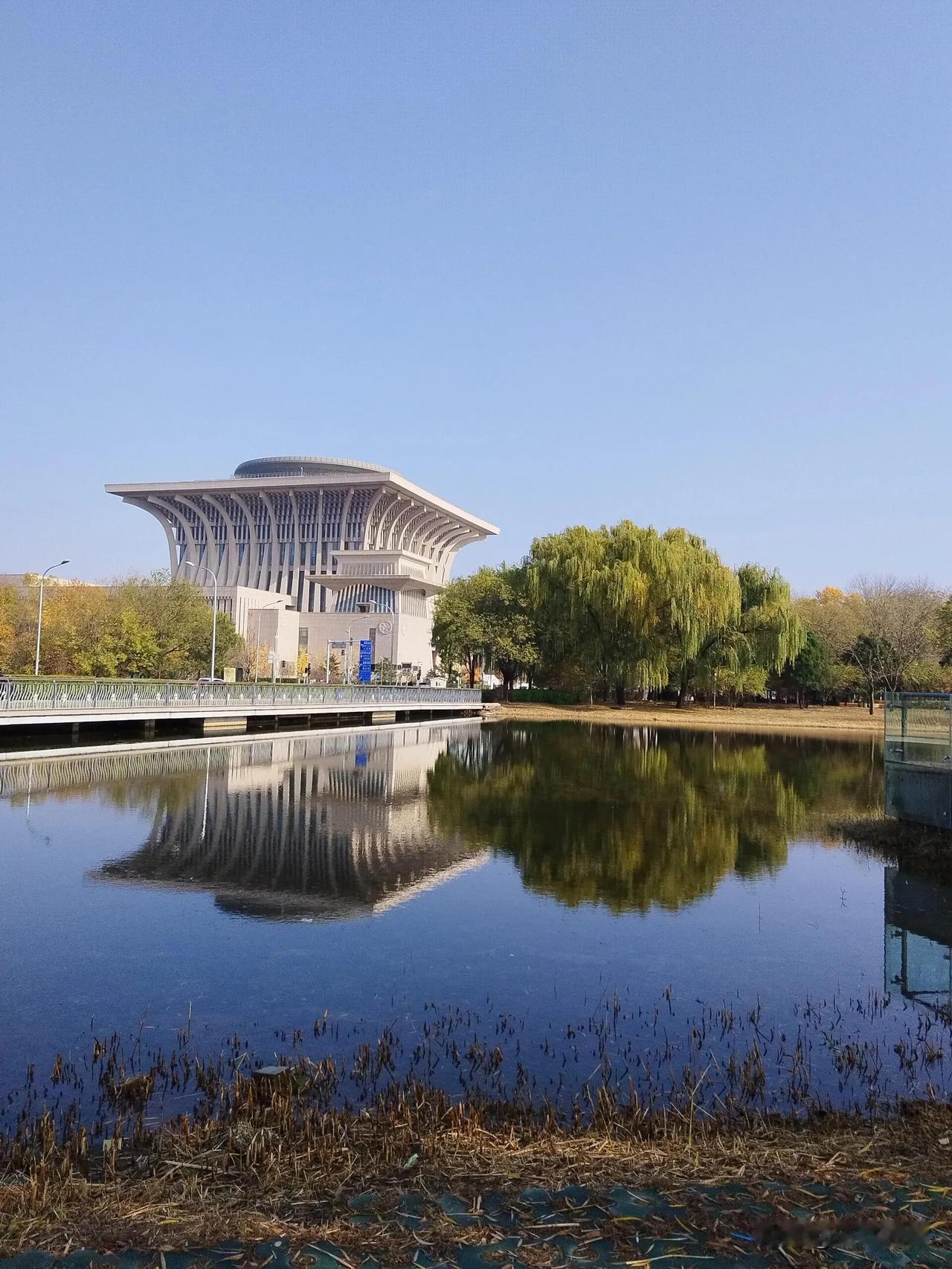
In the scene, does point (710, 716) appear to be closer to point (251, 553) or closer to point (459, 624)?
point (459, 624)

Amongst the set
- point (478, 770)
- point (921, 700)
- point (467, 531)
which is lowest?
point (478, 770)

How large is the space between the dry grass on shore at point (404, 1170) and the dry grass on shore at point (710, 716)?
43525 mm

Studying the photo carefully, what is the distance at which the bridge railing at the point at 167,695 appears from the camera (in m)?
24.3

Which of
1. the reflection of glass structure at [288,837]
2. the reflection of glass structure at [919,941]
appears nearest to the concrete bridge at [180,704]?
the reflection of glass structure at [288,837]

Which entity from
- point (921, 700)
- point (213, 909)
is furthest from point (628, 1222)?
point (921, 700)

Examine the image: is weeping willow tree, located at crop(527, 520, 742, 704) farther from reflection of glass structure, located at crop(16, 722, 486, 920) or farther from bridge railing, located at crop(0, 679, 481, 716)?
reflection of glass structure, located at crop(16, 722, 486, 920)

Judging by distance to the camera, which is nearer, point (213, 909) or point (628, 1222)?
point (628, 1222)

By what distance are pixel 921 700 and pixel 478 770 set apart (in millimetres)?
12927

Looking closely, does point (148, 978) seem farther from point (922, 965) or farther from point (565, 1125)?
point (922, 965)

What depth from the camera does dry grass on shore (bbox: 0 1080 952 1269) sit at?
3.31 meters

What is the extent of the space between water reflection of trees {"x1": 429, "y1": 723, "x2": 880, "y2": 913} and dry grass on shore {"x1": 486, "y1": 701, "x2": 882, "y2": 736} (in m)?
16.7

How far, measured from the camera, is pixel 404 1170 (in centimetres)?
397

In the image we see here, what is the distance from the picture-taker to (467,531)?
368 ft

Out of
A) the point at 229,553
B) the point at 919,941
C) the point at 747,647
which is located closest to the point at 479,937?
the point at 919,941
